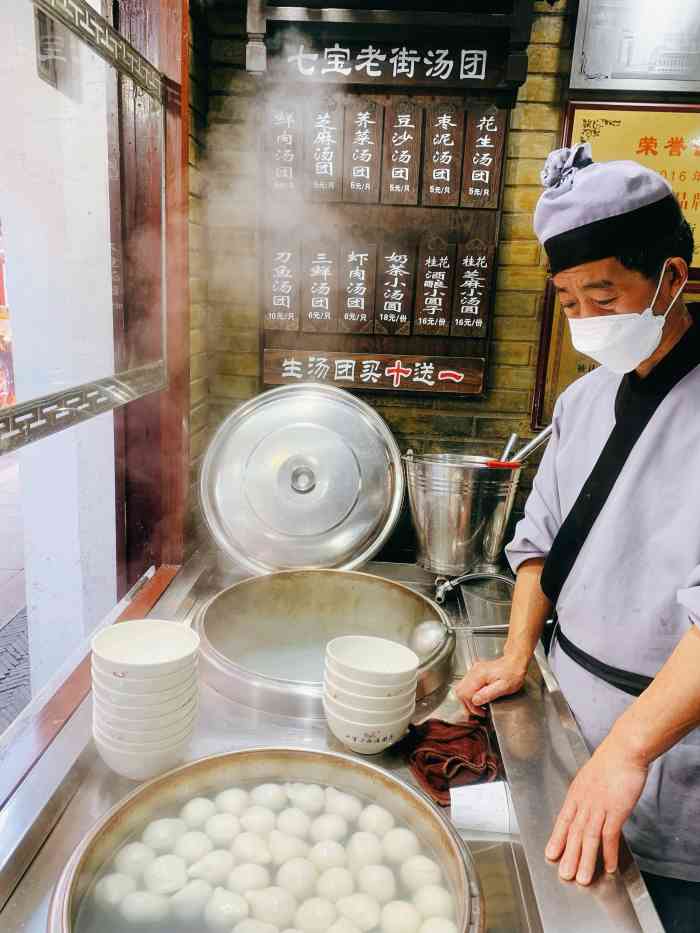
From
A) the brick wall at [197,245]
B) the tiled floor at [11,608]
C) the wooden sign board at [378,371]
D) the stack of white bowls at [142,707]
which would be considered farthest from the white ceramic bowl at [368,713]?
the tiled floor at [11,608]

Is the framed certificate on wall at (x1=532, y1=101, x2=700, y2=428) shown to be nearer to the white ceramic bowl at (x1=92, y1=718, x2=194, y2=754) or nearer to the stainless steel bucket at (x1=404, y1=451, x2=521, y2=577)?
the stainless steel bucket at (x1=404, y1=451, x2=521, y2=577)

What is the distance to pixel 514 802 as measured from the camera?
4.58ft

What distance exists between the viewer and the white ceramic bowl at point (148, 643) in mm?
1372

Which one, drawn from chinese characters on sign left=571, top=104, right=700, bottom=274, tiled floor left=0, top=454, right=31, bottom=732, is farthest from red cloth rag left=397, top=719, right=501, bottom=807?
tiled floor left=0, top=454, right=31, bottom=732

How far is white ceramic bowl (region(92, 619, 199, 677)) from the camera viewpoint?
137cm

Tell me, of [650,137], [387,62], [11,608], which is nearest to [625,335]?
[650,137]

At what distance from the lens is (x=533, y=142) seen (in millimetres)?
2779

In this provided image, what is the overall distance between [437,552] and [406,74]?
1.90 meters

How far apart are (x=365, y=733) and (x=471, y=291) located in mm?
1980

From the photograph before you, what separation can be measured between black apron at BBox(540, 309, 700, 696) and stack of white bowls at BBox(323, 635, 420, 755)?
0.46 meters

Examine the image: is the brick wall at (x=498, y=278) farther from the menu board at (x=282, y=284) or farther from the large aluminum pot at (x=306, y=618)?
the large aluminum pot at (x=306, y=618)

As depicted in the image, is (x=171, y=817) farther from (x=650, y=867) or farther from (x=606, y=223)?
(x=606, y=223)

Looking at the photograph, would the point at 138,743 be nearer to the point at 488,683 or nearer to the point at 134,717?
the point at 134,717

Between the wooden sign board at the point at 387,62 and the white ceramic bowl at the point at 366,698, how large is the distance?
2339 millimetres
